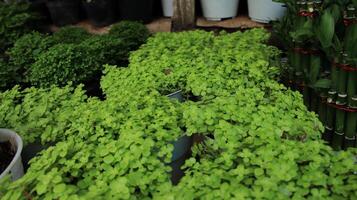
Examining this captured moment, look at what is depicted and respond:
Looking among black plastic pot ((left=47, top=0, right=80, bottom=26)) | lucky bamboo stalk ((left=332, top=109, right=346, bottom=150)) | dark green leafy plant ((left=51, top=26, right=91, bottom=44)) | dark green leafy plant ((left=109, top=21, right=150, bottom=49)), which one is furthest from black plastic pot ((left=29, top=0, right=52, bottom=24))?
lucky bamboo stalk ((left=332, top=109, right=346, bottom=150))

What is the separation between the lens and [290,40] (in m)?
2.24

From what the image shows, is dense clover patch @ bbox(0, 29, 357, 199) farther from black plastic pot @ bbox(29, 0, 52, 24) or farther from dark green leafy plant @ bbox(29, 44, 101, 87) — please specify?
black plastic pot @ bbox(29, 0, 52, 24)

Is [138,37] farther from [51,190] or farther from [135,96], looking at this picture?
[51,190]

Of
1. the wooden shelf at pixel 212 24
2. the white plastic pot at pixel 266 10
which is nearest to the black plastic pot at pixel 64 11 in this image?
the wooden shelf at pixel 212 24

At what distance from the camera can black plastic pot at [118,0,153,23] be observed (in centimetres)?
355

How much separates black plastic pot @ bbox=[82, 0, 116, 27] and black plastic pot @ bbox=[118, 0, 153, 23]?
0.33 ft

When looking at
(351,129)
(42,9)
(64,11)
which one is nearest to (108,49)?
(64,11)

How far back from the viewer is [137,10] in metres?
3.57

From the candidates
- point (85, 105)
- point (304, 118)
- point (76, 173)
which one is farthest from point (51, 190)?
point (304, 118)

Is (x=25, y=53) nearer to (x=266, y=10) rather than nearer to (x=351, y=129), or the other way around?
(x=266, y=10)

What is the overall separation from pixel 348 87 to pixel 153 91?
982mm

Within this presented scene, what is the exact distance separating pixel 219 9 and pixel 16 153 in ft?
6.95

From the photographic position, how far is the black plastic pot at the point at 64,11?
3834mm

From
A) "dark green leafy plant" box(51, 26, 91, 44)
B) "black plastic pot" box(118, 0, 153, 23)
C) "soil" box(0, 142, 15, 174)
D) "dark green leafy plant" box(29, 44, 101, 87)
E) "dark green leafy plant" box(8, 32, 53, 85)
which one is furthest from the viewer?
"black plastic pot" box(118, 0, 153, 23)
